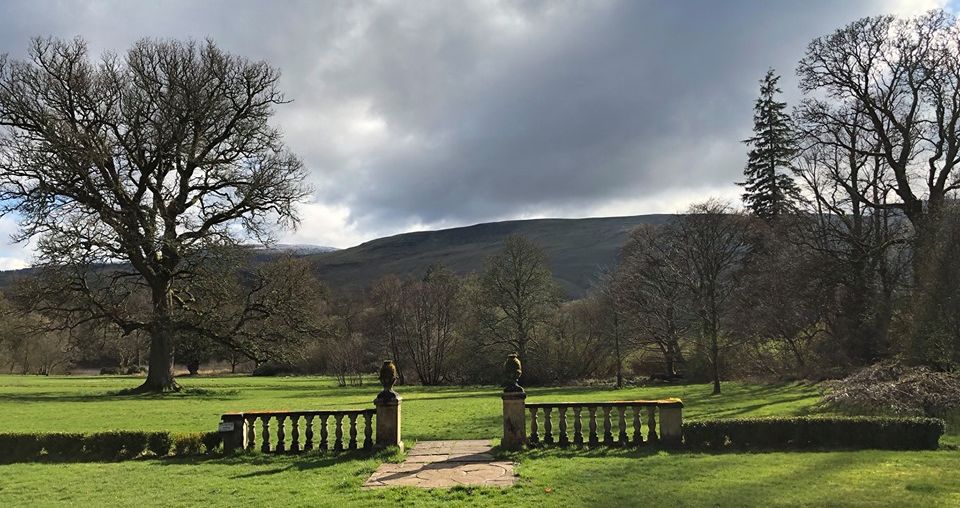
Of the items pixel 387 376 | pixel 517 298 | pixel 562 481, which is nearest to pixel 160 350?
pixel 387 376

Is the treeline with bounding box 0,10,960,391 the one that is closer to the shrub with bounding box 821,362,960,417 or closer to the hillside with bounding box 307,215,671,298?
the shrub with bounding box 821,362,960,417

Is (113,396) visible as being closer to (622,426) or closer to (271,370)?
(622,426)

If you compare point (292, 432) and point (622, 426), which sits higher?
point (622, 426)

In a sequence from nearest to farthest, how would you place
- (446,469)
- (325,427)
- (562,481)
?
(562,481) → (446,469) → (325,427)

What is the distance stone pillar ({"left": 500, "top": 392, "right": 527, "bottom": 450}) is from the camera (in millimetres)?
12773

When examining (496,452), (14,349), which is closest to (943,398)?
(496,452)

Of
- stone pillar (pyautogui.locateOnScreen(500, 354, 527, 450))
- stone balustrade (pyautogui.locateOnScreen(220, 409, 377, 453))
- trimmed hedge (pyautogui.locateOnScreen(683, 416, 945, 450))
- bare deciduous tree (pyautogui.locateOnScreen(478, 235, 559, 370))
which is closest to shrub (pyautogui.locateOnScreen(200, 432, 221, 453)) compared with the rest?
stone balustrade (pyautogui.locateOnScreen(220, 409, 377, 453))

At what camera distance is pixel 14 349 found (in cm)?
6231

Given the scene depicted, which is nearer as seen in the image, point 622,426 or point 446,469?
point 446,469

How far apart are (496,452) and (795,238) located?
91.8 ft

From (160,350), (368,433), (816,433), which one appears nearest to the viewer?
(816,433)

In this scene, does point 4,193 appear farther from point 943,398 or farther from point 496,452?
point 943,398

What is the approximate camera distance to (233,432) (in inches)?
539

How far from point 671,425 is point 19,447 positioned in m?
14.7
